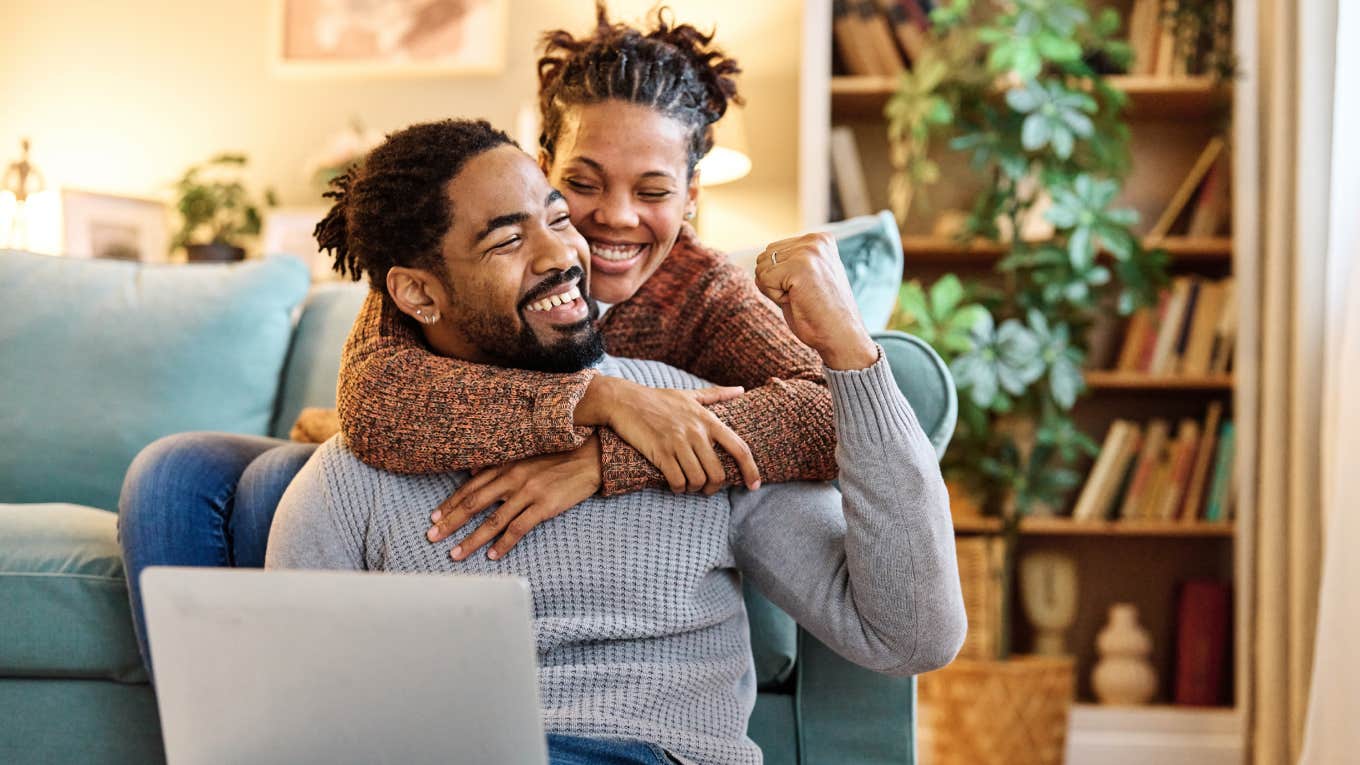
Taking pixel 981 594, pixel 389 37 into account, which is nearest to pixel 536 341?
pixel 981 594

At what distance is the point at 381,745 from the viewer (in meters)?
0.75

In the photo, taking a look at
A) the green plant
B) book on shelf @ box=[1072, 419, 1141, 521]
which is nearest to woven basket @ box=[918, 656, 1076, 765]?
book on shelf @ box=[1072, 419, 1141, 521]

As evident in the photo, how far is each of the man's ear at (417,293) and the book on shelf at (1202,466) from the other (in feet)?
6.43

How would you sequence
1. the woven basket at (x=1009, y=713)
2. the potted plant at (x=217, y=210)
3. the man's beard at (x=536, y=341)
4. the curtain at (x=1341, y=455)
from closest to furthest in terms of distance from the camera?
the man's beard at (x=536, y=341) < the curtain at (x=1341, y=455) < the woven basket at (x=1009, y=713) < the potted plant at (x=217, y=210)

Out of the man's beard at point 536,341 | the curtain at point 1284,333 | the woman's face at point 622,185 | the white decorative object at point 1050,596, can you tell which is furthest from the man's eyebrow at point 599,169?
the white decorative object at point 1050,596

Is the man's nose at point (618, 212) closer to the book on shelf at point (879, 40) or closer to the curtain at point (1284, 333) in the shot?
the curtain at point (1284, 333)

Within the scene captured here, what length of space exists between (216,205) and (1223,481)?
245 centimetres

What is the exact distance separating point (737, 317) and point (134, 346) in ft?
3.78

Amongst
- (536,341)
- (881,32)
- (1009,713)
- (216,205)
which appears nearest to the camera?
(536,341)

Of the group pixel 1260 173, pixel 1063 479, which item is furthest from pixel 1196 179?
pixel 1063 479

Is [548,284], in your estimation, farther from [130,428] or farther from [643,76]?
[130,428]

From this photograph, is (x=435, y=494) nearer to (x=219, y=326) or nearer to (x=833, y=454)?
(x=833, y=454)

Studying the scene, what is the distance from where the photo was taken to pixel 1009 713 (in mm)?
2355

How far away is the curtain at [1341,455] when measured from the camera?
1.67 m
